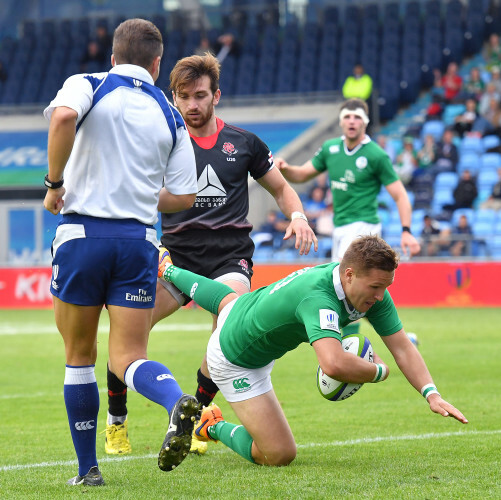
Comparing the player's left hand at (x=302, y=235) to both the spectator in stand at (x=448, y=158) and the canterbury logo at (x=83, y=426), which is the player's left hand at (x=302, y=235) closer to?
the canterbury logo at (x=83, y=426)

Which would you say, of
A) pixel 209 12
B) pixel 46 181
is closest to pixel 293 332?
pixel 46 181

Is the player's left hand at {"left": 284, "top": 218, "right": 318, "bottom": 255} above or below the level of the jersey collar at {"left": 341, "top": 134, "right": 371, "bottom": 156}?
above

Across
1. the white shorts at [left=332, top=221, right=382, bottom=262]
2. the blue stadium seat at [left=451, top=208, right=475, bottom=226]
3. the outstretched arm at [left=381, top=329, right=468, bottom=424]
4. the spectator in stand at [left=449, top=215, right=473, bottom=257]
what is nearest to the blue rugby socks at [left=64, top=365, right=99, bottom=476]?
the outstretched arm at [left=381, top=329, right=468, bottom=424]

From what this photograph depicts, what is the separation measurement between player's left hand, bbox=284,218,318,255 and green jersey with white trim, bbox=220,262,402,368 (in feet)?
1.35

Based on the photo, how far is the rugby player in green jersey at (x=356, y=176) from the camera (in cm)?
975

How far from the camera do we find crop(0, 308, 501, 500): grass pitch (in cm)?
472

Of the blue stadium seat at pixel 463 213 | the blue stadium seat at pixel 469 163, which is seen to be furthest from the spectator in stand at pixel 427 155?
the blue stadium seat at pixel 463 213

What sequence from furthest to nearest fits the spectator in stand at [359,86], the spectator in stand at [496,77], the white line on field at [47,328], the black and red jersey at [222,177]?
the spectator in stand at [359,86] → the spectator in stand at [496,77] → the white line on field at [47,328] → the black and red jersey at [222,177]

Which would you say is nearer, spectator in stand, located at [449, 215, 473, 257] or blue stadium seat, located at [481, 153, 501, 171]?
spectator in stand, located at [449, 215, 473, 257]

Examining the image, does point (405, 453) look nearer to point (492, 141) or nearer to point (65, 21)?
point (492, 141)

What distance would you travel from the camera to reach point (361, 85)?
2394 centimetres

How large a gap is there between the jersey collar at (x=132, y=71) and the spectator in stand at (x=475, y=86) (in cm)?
2011

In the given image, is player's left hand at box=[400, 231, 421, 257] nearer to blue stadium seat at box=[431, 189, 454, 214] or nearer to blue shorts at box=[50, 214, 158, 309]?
blue shorts at box=[50, 214, 158, 309]

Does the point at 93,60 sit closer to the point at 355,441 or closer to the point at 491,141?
the point at 491,141
